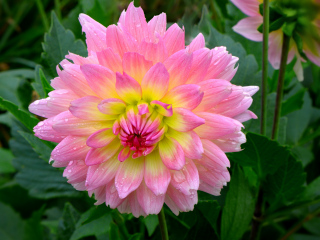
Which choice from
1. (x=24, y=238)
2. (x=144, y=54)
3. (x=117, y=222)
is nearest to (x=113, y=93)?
(x=144, y=54)

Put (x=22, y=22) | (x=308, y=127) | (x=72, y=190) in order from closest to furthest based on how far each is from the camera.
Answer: (x=72, y=190), (x=308, y=127), (x=22, y=22)

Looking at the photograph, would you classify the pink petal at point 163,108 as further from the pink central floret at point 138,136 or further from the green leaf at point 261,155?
the green leaf at point 261,155

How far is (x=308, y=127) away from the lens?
911mm

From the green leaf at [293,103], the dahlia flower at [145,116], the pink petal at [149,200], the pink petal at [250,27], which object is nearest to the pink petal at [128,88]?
the dahlia flower at [145,116]

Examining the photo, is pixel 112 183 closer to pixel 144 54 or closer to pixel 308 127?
pixel 144 54

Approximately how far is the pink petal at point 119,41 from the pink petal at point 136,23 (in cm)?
2

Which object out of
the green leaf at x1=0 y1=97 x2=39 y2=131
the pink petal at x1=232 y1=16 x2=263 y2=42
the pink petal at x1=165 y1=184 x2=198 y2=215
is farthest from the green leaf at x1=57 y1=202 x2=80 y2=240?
the pink petal at x1=232 y1=16 x2=263 y2=42

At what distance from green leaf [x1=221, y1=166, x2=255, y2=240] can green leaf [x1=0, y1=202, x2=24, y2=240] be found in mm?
494

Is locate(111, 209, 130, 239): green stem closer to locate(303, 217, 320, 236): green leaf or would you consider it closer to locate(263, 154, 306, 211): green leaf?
locate(263, 154, 306, 211): green leaf

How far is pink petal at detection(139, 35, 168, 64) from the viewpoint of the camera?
37cm

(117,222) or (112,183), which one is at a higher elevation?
(112,183)

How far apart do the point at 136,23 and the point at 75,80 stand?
0.32ft

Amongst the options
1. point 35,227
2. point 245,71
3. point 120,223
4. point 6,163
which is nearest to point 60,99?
point 120,223

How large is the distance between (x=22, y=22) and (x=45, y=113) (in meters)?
1.85
